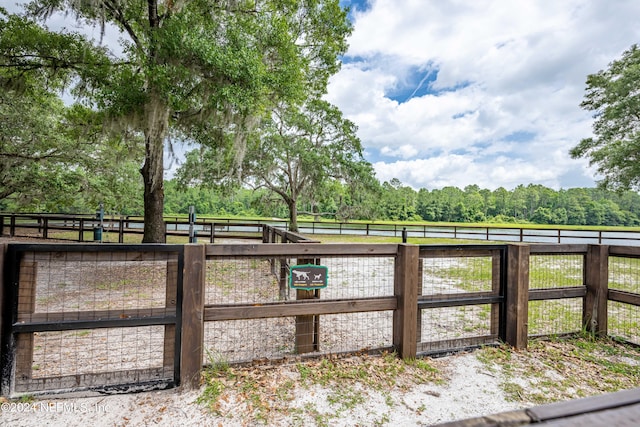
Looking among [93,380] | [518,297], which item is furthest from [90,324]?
[518,297]

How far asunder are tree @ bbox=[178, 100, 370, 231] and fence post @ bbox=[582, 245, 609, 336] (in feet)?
44.0

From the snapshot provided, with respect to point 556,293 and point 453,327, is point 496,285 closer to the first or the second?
point 556,293

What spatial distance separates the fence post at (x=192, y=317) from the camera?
2438 millimetres

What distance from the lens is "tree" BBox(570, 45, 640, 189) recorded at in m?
12.3

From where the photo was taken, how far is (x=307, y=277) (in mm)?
2807

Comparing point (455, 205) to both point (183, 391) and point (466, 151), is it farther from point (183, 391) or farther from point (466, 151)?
point (183, 391)

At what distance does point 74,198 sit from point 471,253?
1425 centimetres

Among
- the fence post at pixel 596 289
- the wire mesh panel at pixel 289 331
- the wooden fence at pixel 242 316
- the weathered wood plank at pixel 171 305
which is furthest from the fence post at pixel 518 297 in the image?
the weathered wood plank at pixel 171 305

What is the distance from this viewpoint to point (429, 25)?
9180 millimetres

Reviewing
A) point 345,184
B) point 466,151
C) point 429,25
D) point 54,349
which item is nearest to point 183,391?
point 54,349

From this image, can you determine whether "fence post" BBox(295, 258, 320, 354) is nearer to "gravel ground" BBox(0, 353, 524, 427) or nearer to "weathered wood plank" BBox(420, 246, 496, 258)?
"gravel ground" BBox(0, 353, 524, 427)

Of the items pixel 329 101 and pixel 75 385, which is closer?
pixel 75 385

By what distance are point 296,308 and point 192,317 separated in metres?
0.86

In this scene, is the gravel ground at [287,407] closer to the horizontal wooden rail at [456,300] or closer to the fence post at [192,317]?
the fence post at [192,317]
